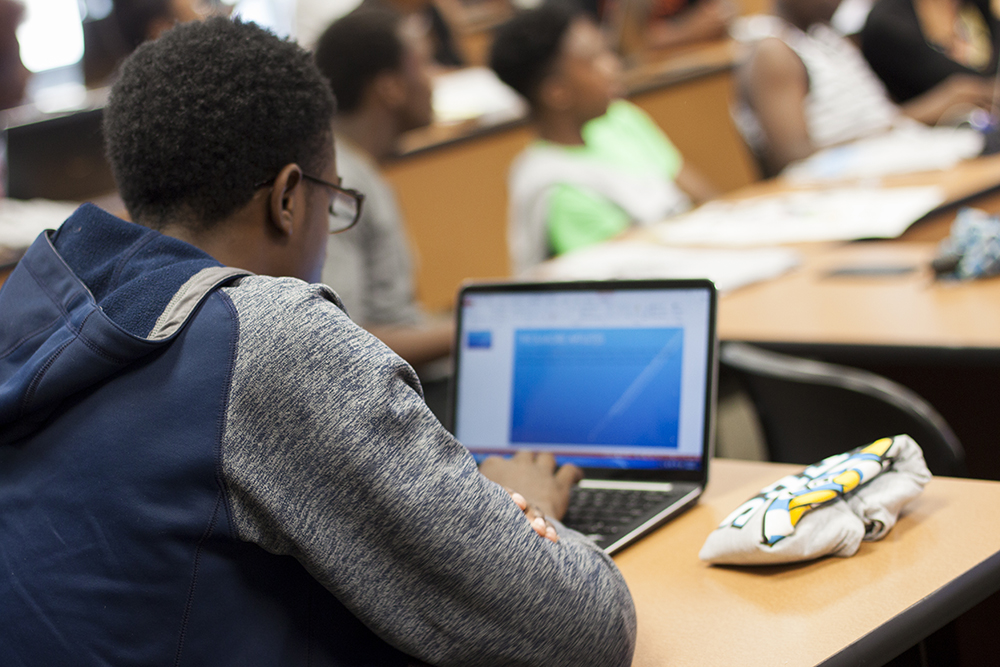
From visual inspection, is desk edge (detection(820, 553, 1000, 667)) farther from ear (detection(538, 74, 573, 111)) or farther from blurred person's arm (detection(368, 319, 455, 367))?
ear (detection(538, 74, 573, 111))

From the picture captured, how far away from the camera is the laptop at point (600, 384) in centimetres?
109

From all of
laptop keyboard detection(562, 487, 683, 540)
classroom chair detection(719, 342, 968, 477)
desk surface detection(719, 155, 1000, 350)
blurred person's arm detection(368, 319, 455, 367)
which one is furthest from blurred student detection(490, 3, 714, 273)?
→ laptop keyboard detection(562, 487, 683, 540)

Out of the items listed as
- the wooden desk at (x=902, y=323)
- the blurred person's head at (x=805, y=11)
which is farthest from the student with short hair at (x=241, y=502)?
the blurred person's head at (x=805, y=11)

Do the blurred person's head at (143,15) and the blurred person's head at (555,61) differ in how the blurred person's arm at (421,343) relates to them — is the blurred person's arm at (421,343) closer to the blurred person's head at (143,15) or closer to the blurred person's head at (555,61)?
the blurred person's head at (555,61)

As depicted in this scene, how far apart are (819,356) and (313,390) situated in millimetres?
1119

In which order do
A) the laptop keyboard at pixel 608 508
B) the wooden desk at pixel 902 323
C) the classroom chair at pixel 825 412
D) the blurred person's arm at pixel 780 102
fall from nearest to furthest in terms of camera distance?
the laptop keyboard at pixel 608 508
the classroom chair at pixel 825 412
the wooden desk at pixel 902 323
the blurred person's arm at pixel 780 102

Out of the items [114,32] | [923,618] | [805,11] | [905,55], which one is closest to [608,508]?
[923,618]

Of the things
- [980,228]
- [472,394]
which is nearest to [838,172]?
[980,228]

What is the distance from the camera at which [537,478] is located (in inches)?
40.4

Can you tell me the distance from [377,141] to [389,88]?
0.14 m

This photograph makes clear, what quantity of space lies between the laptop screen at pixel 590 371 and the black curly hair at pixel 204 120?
425mm

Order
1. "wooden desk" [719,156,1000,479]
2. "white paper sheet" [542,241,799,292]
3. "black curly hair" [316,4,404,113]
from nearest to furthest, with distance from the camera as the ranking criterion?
1. "wooden desk" [719,156,1000,479]
2. "white paper sheet" [542,241,799,292]
3. "black curly hair" [316,4,404,113]

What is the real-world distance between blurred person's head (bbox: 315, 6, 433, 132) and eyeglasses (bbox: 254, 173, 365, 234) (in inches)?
56.1

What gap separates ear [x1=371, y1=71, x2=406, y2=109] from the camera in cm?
236
